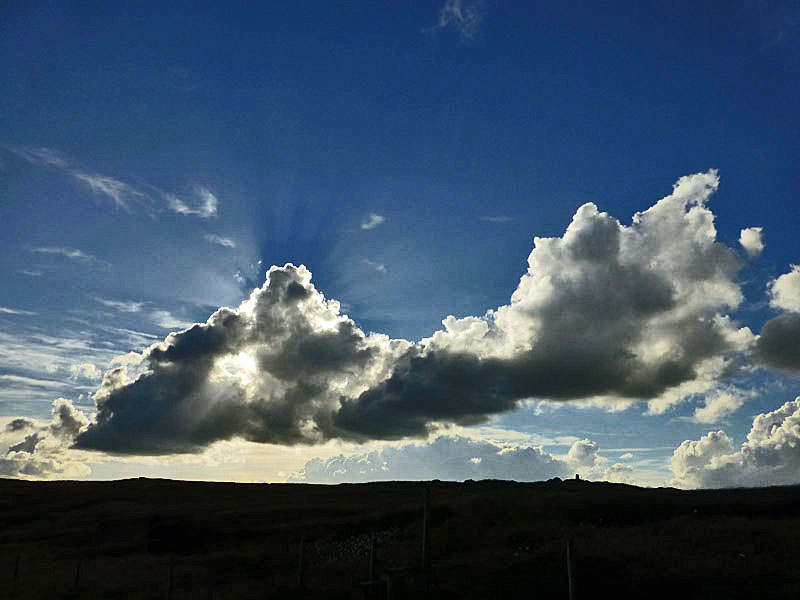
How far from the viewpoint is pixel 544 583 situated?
2792cm

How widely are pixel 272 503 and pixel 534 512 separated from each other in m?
40.4

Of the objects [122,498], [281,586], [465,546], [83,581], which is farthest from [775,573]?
[122,498]

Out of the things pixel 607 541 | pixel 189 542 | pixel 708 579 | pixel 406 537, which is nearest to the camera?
pixel 708 579

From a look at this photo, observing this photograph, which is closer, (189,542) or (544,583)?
(544,583)

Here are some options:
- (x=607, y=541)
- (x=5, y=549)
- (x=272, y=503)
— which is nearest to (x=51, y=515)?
(x=5, y=549)

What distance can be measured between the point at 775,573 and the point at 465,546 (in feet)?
59.3

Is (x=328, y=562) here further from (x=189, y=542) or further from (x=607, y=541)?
(x=189, y=542)

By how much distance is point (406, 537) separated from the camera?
160 ft

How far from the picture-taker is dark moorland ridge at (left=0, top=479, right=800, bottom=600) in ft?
92.0

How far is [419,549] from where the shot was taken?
Answer: 41594mm

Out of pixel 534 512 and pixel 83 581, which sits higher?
pixel 534 512

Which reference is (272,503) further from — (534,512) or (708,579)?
(708,579)

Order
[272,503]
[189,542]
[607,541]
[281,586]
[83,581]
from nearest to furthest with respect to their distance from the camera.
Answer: [281,586] < [607,541] < [83,581] < [189,542] < [272,503]

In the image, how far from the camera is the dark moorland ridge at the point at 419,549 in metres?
28.0
